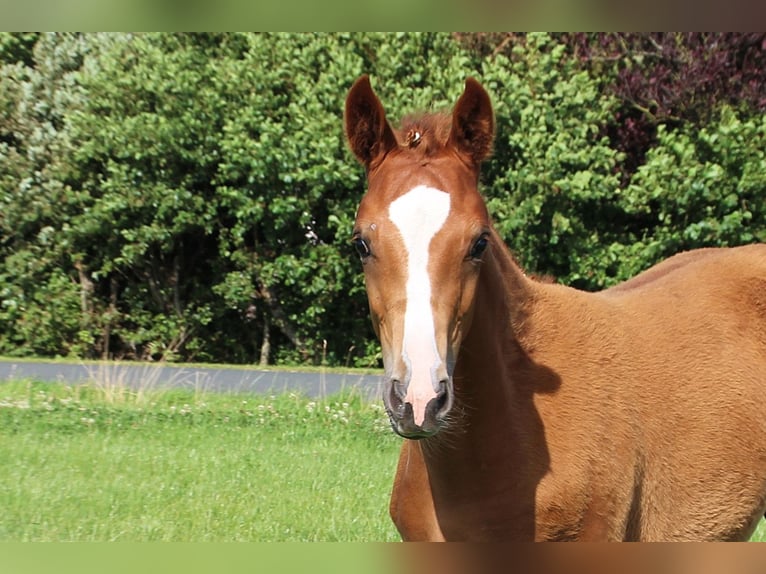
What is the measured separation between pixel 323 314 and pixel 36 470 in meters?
7.99

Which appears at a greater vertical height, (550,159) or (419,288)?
(550,159)

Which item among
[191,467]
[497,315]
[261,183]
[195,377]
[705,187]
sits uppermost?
[261,183]

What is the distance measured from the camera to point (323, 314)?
47.9 ft

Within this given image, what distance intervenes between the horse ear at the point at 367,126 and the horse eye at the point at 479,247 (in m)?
0.58

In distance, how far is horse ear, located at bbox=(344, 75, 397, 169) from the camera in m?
3.40

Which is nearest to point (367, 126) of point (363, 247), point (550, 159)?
point (363, 247)

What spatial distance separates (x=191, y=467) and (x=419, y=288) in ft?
15.6

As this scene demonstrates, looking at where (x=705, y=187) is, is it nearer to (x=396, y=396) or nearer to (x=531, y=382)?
(x=531, y=382)

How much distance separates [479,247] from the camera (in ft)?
10.2

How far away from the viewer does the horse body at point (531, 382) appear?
9.66 ft

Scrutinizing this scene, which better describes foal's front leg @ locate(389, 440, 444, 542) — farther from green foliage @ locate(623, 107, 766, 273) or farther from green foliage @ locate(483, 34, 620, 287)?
green foliage @ locate(623, 107, 766, 273)

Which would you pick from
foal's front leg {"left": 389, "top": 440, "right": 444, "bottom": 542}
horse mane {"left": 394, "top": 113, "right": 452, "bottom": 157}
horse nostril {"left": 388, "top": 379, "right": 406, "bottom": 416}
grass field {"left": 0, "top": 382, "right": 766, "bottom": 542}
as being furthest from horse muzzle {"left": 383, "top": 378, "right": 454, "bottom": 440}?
grass field {"left": 0, "top": 382, "right": 766, "bottom": 542}

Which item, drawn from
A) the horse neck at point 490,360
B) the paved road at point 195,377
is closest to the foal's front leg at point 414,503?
the horse neck at point 490,360

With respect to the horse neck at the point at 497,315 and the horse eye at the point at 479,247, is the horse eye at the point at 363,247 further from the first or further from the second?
the horse neck at the point at 497,315
